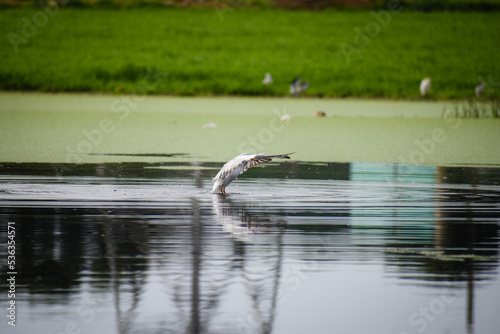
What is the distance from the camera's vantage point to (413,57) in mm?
29047

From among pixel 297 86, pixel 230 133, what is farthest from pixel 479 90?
pixel 230 133

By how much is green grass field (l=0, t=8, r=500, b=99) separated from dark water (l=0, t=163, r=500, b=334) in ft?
56.8

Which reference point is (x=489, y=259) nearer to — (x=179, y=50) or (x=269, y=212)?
(x=269, y=212)

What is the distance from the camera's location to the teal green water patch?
10.9m

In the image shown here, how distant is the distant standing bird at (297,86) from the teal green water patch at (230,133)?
7.96 feet

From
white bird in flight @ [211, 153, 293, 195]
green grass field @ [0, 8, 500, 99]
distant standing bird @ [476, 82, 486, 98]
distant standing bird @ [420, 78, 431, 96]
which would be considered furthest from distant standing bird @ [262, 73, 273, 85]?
white bird in flight @ [211, 153, 293, 195]

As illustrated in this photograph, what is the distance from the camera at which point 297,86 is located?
23719 mm

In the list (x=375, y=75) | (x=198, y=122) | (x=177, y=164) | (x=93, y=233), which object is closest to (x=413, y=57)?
(x=375, y=75)

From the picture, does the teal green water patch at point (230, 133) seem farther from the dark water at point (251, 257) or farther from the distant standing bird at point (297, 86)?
the dark water at point (251, 257)

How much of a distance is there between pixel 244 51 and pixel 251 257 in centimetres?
2510

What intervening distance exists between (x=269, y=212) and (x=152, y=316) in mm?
2836

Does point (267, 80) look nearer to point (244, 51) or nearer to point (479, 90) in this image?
point (479, 90)

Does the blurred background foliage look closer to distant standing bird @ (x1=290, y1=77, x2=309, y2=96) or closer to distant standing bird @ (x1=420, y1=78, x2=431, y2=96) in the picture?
distant standing bird @ (x1=420, y1=78, x2=431, y2=96)

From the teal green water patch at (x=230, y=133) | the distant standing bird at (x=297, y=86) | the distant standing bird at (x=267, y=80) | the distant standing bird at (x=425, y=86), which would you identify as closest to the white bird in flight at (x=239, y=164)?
the teal green water patch at (x=230, y=133)
